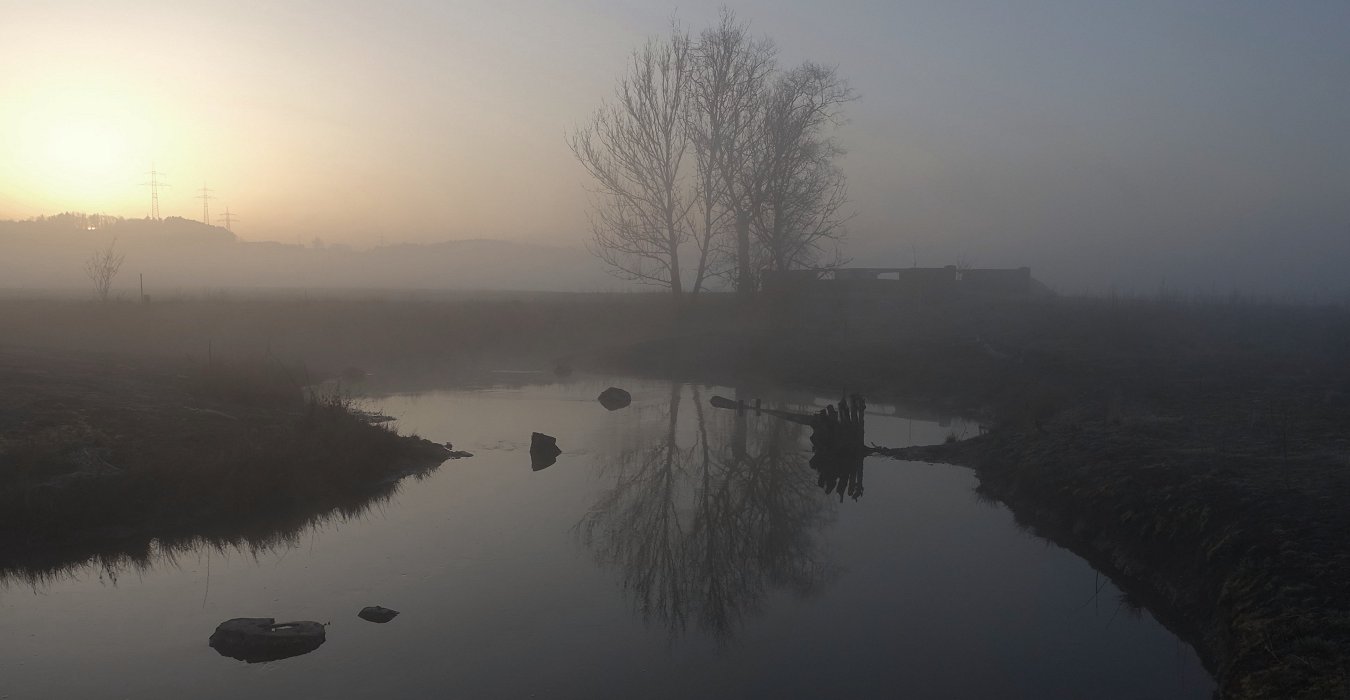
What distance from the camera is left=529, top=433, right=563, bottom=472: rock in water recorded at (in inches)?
612

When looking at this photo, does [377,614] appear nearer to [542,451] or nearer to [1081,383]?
[542,451]

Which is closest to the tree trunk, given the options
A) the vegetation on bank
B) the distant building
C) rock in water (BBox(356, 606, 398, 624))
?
the distant building

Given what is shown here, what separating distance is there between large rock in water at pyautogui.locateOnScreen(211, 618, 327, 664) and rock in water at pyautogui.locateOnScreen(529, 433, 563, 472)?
7624mm

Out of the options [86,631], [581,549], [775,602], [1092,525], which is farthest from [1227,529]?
[86,631]

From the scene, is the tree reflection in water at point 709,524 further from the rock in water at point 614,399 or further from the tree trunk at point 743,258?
the tree trunk at point 743,258

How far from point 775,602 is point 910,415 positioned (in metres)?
13.4

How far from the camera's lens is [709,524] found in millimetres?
11961

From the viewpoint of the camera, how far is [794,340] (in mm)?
32750

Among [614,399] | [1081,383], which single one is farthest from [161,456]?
[1081,383]

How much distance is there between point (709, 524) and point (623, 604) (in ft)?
10.6

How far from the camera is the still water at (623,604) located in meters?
7.10

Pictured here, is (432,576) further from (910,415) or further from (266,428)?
(910,415)

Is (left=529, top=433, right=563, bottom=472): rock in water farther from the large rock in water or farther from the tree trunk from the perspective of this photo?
the tree trunk

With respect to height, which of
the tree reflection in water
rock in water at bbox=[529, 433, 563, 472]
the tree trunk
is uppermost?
the tree trunk
